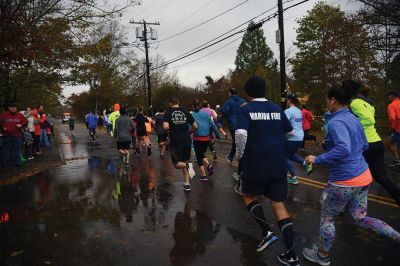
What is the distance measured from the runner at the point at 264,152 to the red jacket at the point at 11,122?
912cm

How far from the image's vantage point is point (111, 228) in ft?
17.8

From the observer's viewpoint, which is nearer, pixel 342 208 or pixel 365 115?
pixel 342 208

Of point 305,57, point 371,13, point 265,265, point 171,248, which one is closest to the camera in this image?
point 265,265

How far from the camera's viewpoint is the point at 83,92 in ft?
188

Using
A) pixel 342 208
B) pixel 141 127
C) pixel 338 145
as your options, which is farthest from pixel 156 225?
pixel 141 127

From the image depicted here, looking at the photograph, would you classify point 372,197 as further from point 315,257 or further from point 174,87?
point 174,87

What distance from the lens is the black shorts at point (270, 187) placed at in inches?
159

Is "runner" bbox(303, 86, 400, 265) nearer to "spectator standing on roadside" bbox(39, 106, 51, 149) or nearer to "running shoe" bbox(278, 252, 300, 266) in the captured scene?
"running shoe" bbox(278, 252, 300, 266)

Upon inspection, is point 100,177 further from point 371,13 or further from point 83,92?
point 83,92

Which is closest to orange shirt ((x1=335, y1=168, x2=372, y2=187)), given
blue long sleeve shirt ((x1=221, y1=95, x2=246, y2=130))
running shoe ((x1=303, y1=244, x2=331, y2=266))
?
running shoe ((x1=303, y1=244, x2=331, y2=266))

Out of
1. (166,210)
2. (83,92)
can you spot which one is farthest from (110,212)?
(83,92)

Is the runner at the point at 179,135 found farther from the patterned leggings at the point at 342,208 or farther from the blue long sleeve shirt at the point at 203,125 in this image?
the patterned leggings at the point at 342,208

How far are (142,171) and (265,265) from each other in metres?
6.88

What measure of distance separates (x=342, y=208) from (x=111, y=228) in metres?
3.27
